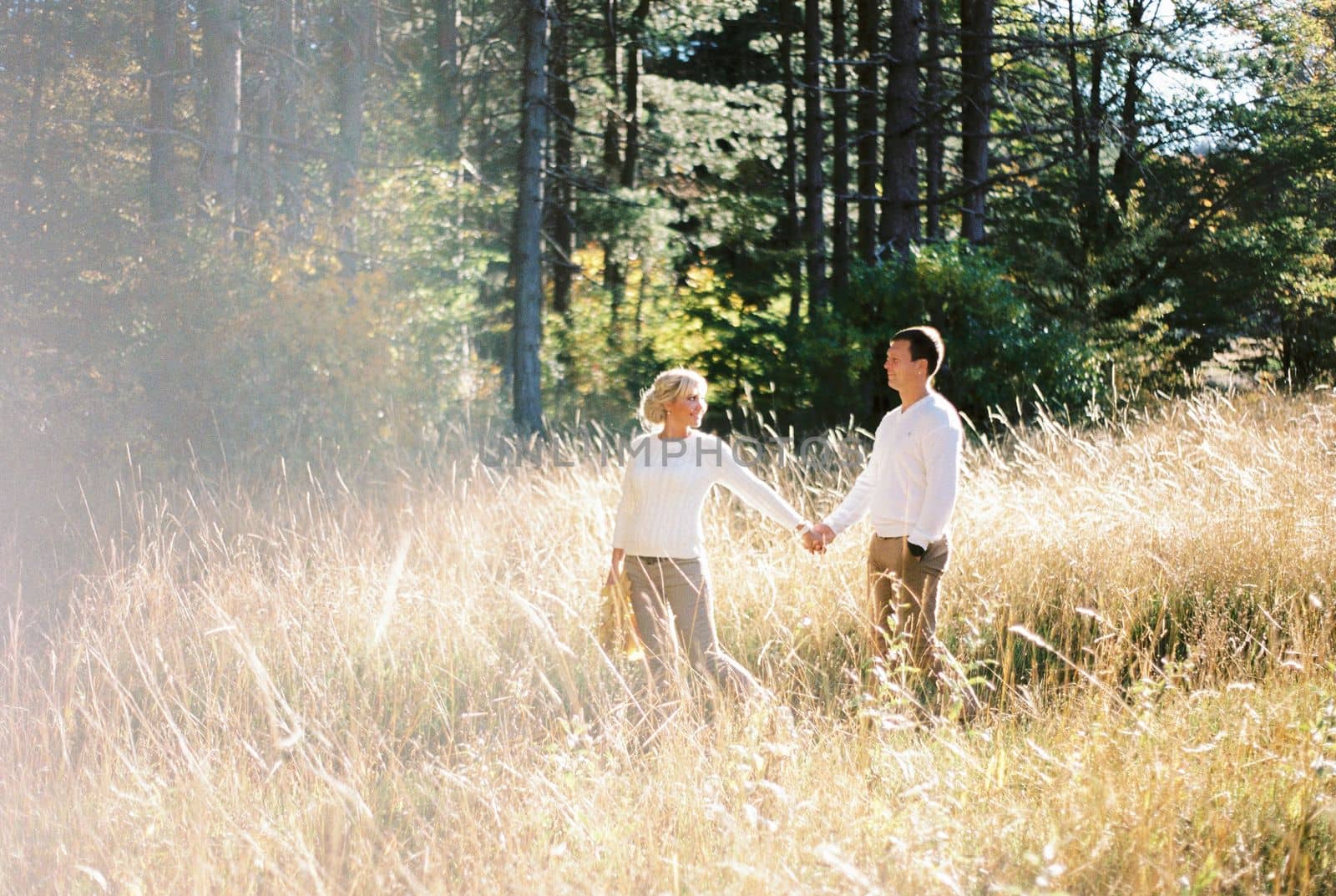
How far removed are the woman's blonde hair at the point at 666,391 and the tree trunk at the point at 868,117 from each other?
12.9 metres

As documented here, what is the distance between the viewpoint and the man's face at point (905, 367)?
4.92 meters

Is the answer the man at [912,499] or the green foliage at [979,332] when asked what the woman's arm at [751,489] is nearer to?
the man at [912,499]

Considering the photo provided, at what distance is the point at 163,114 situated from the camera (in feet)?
54.7

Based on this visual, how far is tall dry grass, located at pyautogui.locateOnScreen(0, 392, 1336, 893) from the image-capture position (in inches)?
124

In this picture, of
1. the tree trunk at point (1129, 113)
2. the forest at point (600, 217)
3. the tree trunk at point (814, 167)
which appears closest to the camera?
the forest at point (600, 217)

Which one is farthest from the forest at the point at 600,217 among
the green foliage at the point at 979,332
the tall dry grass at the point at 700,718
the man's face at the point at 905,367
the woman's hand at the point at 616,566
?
the man's face at the point at 905,367

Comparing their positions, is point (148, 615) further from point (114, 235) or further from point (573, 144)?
point (573, 144)

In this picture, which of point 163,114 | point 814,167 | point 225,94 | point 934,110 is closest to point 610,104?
point 814,167

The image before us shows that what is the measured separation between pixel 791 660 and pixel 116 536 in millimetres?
5738

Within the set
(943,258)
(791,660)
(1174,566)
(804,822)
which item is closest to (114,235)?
(943,258)

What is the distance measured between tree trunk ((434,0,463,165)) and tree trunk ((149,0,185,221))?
12.0ft

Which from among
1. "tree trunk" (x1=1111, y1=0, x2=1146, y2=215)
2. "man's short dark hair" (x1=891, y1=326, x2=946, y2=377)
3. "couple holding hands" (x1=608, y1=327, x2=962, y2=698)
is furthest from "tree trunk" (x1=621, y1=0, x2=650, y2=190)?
"couple holding hands" (x1=608, y1=327, x2=962, y2=698)

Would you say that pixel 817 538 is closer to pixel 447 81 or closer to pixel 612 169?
pixel 447 81

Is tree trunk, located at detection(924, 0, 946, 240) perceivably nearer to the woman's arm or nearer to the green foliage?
the green foliage
